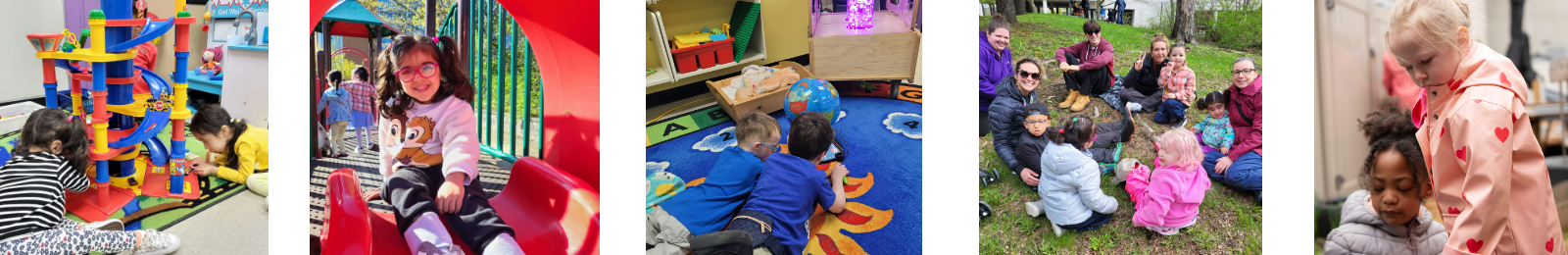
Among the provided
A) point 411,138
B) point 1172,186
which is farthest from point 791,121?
point 1172,186

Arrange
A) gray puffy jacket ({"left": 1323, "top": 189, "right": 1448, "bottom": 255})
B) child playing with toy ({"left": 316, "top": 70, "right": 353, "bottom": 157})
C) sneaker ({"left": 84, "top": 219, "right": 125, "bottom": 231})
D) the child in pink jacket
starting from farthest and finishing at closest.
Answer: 1. the child in pink jacket
2. gray puffy jacket ({"left": 1323, "top": 189, "right": 1448, "bottom": 255})
3. child playing with toy ({"left": 316, "top": 70, "right": 353, "bottom": 157})
4. sneaker ({"left": 84, "top": 219, "right": 125, "bottom": 231})

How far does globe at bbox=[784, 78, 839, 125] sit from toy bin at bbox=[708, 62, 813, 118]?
1.3 inches

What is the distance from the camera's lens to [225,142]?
9.44 ft

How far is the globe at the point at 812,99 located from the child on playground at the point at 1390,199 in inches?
78.8

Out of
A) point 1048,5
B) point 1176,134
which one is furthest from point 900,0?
point 1176,134

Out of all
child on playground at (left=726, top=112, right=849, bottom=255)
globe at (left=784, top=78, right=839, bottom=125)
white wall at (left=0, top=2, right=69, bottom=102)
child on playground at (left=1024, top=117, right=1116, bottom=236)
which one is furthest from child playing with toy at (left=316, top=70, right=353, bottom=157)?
child on playground at (left=1024, top=117, right=1116, bottom=236)

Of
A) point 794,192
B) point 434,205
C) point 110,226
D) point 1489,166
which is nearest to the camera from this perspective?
point 1489,166

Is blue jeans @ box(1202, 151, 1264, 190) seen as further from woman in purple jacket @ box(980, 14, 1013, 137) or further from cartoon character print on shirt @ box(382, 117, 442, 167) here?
cartoon character print on shirt @ box(382, 117, 442, 167)

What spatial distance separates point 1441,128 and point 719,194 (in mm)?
2540

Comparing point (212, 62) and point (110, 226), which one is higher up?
point (212, 62)

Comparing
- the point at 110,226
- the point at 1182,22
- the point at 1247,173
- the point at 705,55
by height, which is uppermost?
the point at 1182,22

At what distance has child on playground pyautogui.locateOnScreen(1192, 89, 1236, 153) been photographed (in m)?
3.16

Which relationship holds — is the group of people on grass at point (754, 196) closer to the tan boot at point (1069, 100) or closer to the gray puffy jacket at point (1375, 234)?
the tan boot at point (1069, 100)

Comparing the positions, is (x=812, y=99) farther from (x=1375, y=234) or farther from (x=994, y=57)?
(x=1375, y=234)
